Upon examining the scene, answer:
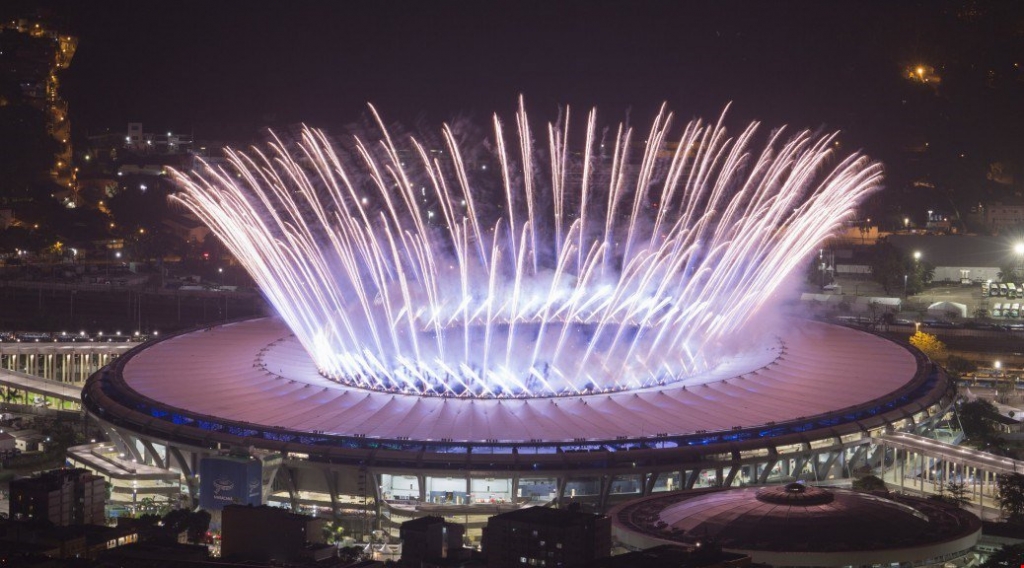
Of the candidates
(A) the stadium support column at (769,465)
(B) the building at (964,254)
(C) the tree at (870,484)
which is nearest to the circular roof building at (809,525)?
(C) the tree at (870,484)

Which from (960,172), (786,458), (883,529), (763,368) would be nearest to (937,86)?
(960,172)

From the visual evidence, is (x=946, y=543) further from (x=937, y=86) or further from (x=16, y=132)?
(x=16, y=132)

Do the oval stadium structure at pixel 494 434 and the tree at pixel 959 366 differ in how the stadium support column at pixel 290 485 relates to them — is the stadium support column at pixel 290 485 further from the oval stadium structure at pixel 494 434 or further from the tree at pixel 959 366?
the tree at pixel 959 366

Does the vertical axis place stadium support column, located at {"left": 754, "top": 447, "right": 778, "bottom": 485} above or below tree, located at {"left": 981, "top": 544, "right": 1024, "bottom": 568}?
above

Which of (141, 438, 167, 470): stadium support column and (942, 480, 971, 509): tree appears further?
(141, 438, 167, 470): stadium support column

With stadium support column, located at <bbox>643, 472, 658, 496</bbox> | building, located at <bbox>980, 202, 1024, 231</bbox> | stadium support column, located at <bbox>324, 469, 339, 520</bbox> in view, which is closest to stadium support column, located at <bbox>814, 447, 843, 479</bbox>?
stadium support column, located at <bbox>643, 472, 658, 496</bbox>

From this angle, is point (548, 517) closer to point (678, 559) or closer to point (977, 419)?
point (678, 559)

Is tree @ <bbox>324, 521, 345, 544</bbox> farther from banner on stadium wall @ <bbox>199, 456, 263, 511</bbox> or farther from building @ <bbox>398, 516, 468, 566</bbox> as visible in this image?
building @ <bbox>398, 516, 468, 566</bbox>
